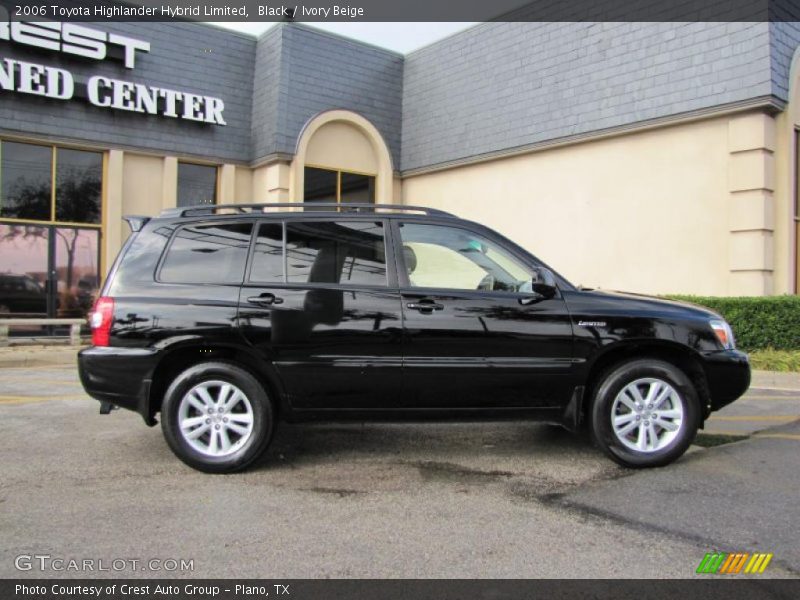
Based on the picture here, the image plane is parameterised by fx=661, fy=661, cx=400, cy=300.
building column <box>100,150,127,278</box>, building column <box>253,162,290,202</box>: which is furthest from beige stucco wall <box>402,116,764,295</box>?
building column <box>100,150,127,278</box>

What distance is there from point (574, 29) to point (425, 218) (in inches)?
394

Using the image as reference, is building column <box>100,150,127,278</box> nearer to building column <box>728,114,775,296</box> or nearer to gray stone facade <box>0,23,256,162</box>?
gray stone facade <box>0,23,256,162</box>

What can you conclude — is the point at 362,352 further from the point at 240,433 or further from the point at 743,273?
the point at 743,273

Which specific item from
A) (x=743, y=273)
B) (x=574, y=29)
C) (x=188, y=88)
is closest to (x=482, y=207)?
(x=574, y=29)

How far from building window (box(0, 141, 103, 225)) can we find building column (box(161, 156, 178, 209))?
49.5 inches

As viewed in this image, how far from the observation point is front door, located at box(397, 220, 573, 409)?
4.78 metres

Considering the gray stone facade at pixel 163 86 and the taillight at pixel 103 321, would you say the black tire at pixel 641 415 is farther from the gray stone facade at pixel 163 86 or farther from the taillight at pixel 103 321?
the gray stone facade at pixel 163 86

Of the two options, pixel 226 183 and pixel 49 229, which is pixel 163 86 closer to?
→ pixel 226 183

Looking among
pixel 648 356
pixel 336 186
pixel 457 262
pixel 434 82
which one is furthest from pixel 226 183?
pixel 648 356

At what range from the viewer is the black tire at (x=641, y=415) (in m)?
4.86

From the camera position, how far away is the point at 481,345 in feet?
15.8

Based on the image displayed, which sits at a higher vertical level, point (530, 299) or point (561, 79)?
point (561, 79)

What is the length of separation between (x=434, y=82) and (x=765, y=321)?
9.53 m

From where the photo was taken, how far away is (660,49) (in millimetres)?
11867
